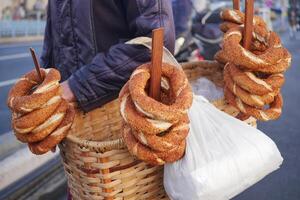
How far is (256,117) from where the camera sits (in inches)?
50.4

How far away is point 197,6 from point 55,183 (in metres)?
2.66

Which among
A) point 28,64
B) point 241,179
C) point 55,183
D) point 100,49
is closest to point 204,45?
point 55,183

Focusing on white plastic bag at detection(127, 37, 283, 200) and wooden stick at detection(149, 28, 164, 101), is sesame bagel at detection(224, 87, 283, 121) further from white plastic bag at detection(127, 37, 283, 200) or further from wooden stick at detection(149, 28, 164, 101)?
wooden stick at detection(149, 28, 164, 101)

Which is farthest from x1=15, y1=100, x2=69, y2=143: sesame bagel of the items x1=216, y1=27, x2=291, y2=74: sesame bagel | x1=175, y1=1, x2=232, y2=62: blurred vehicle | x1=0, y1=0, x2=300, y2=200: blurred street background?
x1=175, y1=1, x2=232, y2=62: blurred vehicle

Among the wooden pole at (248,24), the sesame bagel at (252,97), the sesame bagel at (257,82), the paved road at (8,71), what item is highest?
the wooden pole at (248,24)

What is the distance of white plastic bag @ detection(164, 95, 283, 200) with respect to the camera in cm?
102

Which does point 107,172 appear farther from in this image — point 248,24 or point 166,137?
point 248,24

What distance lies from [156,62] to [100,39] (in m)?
0.51

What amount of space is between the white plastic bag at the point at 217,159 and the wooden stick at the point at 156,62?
20 cm

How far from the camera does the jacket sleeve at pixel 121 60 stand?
49.3 inches

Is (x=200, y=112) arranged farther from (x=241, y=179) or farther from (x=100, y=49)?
(x=100, y=49)

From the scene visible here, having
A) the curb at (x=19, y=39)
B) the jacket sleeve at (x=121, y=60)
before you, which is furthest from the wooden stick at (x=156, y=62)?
the curb at (x=19, y=39)

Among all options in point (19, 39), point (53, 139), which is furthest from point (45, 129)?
point (19, 39)

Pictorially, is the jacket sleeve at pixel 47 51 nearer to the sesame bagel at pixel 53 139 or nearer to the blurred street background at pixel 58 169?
the sesame bagel at pixel 53 139
